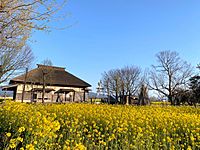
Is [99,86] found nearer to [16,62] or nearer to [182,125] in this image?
[16,62]

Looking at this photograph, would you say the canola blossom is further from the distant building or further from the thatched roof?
the thatched roof

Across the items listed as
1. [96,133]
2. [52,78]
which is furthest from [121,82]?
[96,133]

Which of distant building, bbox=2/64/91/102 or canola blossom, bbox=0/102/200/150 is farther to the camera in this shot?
distant building, bbox=2/64/91/102

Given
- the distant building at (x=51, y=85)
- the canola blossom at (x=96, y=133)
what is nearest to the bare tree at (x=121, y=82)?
the distant building at (x=51, y=85)

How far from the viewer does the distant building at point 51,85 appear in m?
27.9

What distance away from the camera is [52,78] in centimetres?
3186

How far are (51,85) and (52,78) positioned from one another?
1421mm

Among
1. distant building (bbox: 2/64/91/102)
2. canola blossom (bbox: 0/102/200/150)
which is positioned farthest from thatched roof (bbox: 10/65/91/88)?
canola blossom (bbox: 0/102/200/150)

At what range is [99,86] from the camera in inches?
1750

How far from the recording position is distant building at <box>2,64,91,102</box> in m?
27.9

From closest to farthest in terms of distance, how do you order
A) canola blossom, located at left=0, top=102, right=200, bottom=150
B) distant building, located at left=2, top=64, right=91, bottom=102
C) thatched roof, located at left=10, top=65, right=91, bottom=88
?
canola blossom, located at left=0, top=102, right=200, bottom=150 < distant building, located at left=2, top=64, right=91, bottom=102 < thatched roof, located at left=10, top=65, right=91, bottom=88

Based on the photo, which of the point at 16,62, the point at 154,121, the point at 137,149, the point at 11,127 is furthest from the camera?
the point at 16,62

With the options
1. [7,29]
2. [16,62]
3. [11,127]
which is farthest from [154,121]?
[16,62]

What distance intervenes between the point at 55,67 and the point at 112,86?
598 inches
